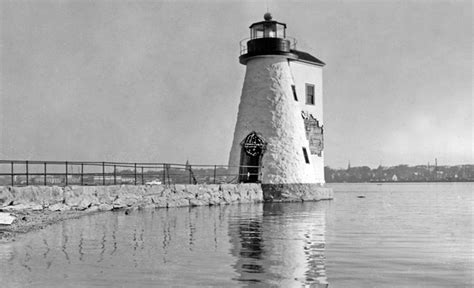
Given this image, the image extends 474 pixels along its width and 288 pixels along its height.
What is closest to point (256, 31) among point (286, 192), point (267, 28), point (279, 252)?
point (267, 28)

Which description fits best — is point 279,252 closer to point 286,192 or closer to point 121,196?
point 121,196

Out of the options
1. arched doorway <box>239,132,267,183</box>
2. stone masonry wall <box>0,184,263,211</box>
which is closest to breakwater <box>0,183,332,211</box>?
stone masonry wall <box>0,184,263,211</box>

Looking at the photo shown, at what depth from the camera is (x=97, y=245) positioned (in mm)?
10453

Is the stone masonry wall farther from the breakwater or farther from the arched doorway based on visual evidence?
the arched doorway

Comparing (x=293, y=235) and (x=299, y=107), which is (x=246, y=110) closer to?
(x=299, y=107)

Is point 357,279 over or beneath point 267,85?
beneath

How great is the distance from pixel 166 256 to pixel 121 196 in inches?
538

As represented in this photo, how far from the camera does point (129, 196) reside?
22.7m

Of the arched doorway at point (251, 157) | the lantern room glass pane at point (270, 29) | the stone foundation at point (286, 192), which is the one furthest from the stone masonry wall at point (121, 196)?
the lantern room glass pane at point (270, 29)

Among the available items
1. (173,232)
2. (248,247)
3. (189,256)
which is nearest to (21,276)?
(189,256)

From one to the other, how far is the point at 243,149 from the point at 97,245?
19163mm

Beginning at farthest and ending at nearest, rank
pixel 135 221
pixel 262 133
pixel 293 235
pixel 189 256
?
pixel 262 133
pixel 135 221
pixel 293 235
pixel 189 256

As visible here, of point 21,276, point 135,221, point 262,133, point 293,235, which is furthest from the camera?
point 262,133

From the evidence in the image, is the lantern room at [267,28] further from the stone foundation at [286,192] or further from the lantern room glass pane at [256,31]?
the stone foundation at [286,192]
